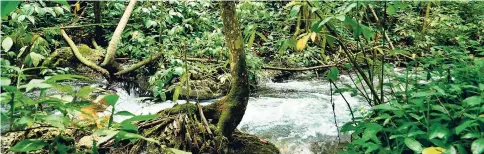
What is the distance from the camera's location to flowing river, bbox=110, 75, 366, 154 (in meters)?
4.30

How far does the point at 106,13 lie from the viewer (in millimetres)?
7078

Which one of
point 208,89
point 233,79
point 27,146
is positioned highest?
point 27,146

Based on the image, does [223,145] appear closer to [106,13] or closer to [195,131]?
[195,131]

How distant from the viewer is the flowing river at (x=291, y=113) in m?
4.30

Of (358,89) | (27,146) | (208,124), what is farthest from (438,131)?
(208,124)

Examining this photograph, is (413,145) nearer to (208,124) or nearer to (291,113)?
(208,124)

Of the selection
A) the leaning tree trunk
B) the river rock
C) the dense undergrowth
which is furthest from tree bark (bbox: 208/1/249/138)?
the river rock

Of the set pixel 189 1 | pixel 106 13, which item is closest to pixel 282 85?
pixel 189 1

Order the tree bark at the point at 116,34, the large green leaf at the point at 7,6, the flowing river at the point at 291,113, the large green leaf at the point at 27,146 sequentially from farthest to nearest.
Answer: the tree bark at the point at 116,34 < the flowing river at the point at 291,113 < the large green leaf at the point at 27,146 < the large green leaf at the point at 7,6

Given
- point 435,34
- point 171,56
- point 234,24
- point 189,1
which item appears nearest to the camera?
point 234,24

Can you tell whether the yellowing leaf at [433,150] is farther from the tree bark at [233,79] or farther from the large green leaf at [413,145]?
the tree bark at [233,79]

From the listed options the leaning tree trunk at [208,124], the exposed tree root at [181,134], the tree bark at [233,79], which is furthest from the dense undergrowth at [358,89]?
the exposed tree root at [181,134]

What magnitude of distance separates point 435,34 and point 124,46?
4596mm

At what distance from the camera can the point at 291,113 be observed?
5.31 meters
